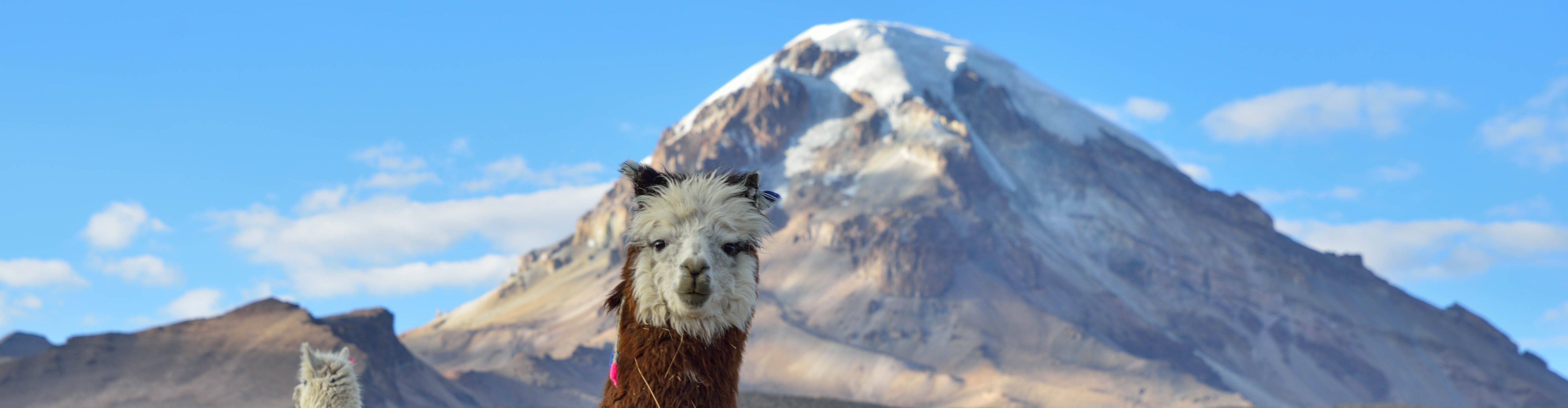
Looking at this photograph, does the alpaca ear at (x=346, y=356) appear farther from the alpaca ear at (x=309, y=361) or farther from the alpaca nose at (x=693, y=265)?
the alpaca nose at (x=693, y=265)

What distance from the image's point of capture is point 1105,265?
183750 millimetres

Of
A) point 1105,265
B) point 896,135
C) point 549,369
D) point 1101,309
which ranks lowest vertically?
point 549,369

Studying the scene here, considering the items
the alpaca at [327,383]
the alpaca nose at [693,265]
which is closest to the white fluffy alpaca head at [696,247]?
the alpaca nose at [693,265]

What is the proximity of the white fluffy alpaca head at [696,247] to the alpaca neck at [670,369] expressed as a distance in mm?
47

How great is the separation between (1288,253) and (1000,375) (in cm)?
8187

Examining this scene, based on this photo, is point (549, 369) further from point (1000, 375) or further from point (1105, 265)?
point (1105, 265)

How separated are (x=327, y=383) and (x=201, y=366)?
76.7 meters

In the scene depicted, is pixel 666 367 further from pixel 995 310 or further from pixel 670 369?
pixel 995 310

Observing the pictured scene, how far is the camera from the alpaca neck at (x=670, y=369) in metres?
5.18

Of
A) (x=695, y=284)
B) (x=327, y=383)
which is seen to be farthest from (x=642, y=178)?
(x=327, y=383)

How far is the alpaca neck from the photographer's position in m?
5.18

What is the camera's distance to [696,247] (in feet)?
17.0

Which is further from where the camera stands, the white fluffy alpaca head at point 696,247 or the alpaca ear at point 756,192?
the alpaca ear at point 756,192

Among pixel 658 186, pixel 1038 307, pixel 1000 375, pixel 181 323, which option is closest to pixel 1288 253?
pixel 1038 307
